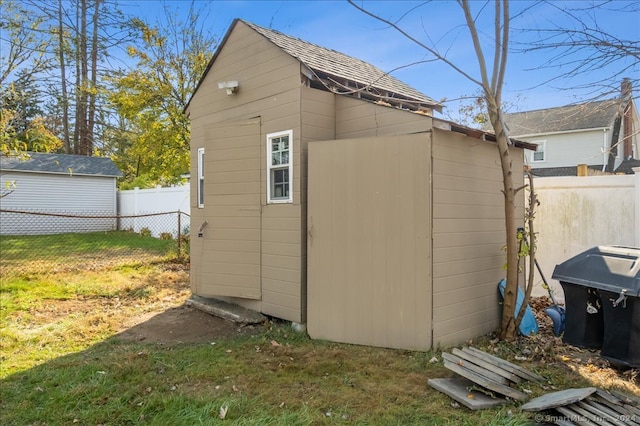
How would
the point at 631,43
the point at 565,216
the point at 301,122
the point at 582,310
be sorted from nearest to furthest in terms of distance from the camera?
the point at 631,43, the point at 582,310, the point at 301,122, the point at 565,216

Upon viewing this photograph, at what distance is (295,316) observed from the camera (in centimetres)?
532

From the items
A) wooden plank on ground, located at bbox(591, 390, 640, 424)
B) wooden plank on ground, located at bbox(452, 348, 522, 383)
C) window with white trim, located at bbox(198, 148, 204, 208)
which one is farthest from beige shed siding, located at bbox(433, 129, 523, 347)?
window with white trim, located at bbox(198, 148, 204, 208)

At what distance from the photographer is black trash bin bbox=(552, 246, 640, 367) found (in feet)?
12.5

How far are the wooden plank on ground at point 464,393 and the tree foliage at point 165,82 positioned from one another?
11500 mm

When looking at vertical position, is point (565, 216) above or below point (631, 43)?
below

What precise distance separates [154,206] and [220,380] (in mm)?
14128

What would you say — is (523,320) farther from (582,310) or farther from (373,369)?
(373,369)

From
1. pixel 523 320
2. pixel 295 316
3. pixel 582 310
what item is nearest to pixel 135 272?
pixel 295 316

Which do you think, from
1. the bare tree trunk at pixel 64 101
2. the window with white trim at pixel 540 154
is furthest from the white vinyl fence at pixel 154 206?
the window with white trim at pixel 540 154

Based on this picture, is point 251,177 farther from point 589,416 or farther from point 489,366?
point 589,416

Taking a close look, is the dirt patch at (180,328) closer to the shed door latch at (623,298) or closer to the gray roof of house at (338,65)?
the gray roof of house at (338,65)

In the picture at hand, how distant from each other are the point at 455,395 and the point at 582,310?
1.94 metres

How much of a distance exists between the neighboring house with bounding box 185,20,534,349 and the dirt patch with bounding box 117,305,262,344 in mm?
416

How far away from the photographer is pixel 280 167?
221 inches
